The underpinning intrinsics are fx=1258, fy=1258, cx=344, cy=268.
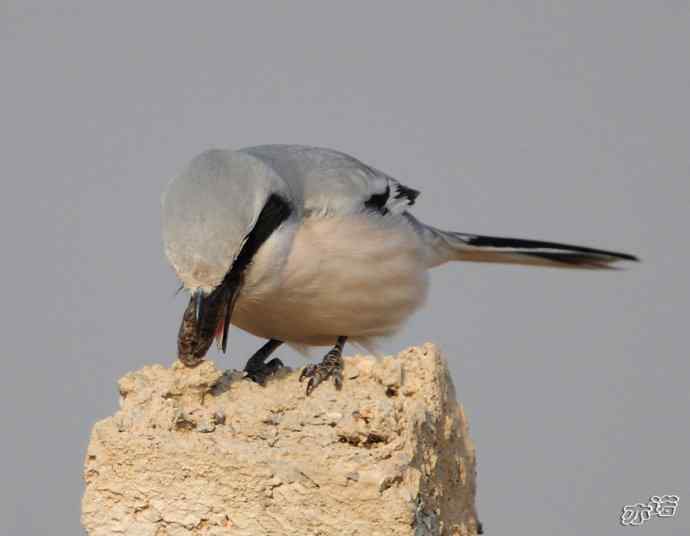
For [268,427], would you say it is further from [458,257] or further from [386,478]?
[458,257]

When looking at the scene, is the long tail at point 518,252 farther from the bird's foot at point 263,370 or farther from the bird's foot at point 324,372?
the bird's foot at point 324,372

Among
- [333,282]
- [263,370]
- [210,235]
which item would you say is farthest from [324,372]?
[333,282]

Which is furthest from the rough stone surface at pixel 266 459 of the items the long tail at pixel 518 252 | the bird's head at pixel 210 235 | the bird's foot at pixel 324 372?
the long tail at pixel 518 252

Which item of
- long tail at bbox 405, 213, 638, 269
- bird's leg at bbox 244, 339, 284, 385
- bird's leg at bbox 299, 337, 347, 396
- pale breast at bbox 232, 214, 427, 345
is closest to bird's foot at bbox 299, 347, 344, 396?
bird's leg at bbox 299, 337, 347, 396

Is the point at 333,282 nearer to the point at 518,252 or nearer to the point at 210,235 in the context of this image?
the point at 210,235

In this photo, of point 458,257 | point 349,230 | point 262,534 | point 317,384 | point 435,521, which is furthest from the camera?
point 458,257

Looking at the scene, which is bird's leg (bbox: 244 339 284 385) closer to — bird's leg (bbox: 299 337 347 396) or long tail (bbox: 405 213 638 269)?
bird's leg (bbox: 299 337 347 396)

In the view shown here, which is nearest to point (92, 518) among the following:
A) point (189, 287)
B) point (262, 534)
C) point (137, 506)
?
point (137, 506)

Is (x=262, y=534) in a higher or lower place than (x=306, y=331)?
lower
